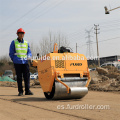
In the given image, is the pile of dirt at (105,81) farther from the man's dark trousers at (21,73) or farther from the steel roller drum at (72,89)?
the steel roller drum at (72,89)

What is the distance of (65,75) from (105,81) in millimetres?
6618

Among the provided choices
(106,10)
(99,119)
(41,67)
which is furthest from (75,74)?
(106,10)

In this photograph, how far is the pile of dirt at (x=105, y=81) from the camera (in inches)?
444

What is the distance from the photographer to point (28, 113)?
480 cm

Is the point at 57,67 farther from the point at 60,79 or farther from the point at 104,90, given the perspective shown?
the point at 104,90

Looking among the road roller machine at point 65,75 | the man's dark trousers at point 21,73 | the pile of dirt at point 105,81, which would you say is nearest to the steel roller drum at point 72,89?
the road roller machine at point 65,75

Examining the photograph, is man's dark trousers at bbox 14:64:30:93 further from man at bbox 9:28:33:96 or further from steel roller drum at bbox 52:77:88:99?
steel roller drum at bbox 52:77:88:99

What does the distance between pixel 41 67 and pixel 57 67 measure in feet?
2.90

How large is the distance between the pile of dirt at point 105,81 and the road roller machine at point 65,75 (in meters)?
4.17

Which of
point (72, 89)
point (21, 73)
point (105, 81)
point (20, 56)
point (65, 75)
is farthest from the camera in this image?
point (105, 81)

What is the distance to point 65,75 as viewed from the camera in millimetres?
6918

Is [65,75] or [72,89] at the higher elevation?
[65,75]

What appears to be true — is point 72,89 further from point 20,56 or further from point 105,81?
point 105,81

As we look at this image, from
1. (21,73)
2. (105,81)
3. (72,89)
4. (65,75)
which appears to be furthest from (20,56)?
(105,81)
